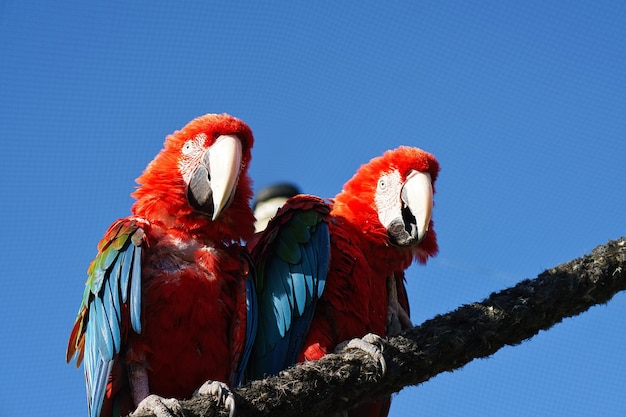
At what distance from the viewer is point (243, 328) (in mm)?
4109

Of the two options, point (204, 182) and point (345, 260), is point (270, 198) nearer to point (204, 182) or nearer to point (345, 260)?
point (345, 260)

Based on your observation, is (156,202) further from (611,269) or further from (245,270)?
(611,269)

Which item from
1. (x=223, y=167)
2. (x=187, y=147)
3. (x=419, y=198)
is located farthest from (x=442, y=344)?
(x=187, y=147)

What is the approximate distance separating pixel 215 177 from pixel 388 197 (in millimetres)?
1006

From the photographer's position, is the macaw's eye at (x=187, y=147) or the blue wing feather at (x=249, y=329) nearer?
the blue wing feather at (x=249, y=329)

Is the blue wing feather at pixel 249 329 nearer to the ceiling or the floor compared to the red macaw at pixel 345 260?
nearer to the floor

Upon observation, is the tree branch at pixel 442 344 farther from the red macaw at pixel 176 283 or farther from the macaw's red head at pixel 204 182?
the macaw's red head at pixel 204 182

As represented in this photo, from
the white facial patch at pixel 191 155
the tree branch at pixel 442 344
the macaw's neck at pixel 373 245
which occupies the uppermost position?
the white facial patch at pixel 191 155

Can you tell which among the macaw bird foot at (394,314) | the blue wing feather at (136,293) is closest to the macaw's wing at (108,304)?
the blue wing feather at (136,293)

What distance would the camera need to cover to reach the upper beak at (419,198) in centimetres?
450

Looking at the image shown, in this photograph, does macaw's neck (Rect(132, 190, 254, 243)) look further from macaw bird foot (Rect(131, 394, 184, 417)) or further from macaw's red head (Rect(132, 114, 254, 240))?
macaw bird foot (Rect(131, 394, 184, 417))

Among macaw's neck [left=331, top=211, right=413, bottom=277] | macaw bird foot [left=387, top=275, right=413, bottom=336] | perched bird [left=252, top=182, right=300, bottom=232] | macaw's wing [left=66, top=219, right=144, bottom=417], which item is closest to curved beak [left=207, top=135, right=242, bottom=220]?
macaw's wing [left=66, top=219, right=144, bottom=417]

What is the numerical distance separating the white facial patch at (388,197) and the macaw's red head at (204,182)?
713 millimetres

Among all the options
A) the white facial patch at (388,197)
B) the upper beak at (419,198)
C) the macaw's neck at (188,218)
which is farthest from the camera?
the white facial patch at (388,197)
